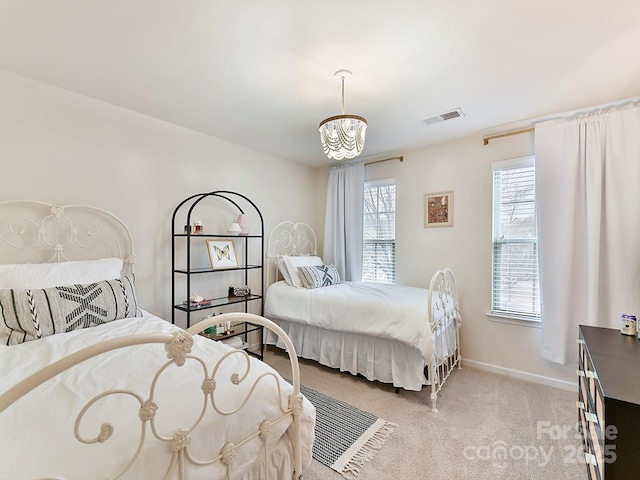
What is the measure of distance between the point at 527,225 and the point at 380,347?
181cm

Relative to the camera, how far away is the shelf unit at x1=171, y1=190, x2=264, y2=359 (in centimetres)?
273

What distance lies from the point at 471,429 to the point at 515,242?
174cm

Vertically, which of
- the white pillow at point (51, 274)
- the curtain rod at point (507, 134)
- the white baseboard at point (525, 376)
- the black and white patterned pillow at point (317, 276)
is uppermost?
the curtain rod at point (507, 134)

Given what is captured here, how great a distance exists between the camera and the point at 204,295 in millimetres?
3078

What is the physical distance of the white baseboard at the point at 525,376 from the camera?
2.58m

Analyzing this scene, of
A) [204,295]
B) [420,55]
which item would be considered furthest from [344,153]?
[204,295]

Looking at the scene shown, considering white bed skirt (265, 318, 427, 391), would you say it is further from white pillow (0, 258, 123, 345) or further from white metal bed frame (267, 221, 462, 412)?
white pillow (0, 258, 123, 345)

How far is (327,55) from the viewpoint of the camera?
1.80m

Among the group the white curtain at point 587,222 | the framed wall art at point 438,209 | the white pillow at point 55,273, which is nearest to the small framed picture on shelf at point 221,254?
the white pillow at point 55,273

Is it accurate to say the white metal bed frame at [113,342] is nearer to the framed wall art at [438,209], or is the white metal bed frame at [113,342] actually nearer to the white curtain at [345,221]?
the white curtain at [345,221]

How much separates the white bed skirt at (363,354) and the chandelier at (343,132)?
163cm

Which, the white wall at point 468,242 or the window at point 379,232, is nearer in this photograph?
the white wall at point 468,242

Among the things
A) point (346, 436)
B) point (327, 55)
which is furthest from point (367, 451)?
point (327, 55)

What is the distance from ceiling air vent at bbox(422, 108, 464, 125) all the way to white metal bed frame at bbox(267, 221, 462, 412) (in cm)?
134
